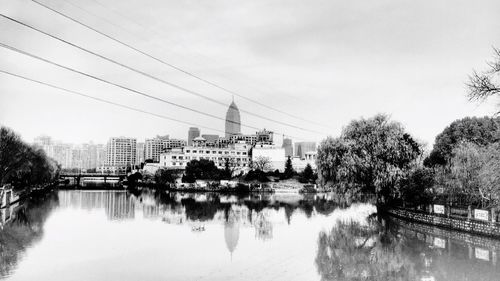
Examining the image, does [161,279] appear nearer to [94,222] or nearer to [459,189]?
[94,222]

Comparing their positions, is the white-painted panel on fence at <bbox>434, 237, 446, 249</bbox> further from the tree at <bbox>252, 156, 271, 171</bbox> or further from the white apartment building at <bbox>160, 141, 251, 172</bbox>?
the white apartment building at <bbox>160, 141, 251, 172</bbox>

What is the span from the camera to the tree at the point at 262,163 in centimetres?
12044

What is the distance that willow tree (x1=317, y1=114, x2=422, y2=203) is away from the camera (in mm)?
37875

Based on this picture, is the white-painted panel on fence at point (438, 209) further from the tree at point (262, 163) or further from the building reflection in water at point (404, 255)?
the tree at point (262, 163)

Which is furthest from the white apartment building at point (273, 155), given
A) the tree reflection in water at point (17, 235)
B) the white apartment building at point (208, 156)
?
the tree reflection in water at point (17, 235)

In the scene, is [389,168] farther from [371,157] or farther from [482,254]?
[482,254]

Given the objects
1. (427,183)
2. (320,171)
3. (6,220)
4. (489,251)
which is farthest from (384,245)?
(6,220)

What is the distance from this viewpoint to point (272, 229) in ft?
101

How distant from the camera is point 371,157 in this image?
38344 millimetres

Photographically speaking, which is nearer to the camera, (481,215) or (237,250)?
(237,250)

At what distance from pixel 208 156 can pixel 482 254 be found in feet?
377

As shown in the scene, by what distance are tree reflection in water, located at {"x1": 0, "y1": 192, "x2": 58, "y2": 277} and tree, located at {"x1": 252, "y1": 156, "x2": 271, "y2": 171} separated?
82.5 metres

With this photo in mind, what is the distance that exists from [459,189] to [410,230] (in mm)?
5030

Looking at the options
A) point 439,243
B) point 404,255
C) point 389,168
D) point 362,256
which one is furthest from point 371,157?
point 362,256
